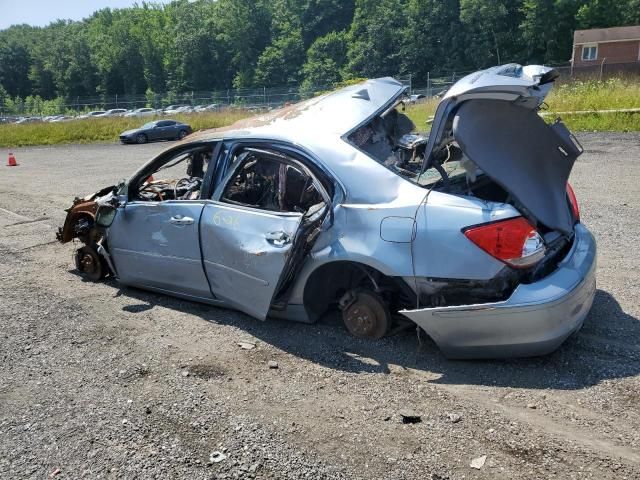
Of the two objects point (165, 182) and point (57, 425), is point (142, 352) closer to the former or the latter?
point (57, 425)

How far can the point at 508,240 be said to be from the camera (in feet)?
10.4

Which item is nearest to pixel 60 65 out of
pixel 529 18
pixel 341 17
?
pixel 341 17

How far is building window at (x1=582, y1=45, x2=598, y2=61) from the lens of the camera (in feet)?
182

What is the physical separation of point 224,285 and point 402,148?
5.80 ft

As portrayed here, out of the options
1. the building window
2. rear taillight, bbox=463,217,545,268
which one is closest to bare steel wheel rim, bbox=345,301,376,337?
rear taillight, bbox=463,217,545,268

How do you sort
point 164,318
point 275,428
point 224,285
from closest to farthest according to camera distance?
point 275,428, point 224,285, point 164,318

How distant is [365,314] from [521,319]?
110cm

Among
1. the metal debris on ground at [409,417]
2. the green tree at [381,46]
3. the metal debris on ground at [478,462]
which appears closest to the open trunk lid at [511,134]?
the metal debris on ground at [409,417]

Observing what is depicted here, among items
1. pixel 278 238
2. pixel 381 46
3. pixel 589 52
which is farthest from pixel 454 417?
pixel 381 46

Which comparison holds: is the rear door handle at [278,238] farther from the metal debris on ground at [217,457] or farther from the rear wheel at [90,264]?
the rear wheel at [90,264]

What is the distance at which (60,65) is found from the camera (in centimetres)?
10538

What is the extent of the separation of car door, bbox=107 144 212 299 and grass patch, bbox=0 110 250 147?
26603mm

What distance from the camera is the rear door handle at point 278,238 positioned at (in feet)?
12.5

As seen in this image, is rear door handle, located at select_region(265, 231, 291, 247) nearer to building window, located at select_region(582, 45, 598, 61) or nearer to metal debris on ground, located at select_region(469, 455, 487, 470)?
metal debris on ground, located at select_region(469, 455, 487, 470)
